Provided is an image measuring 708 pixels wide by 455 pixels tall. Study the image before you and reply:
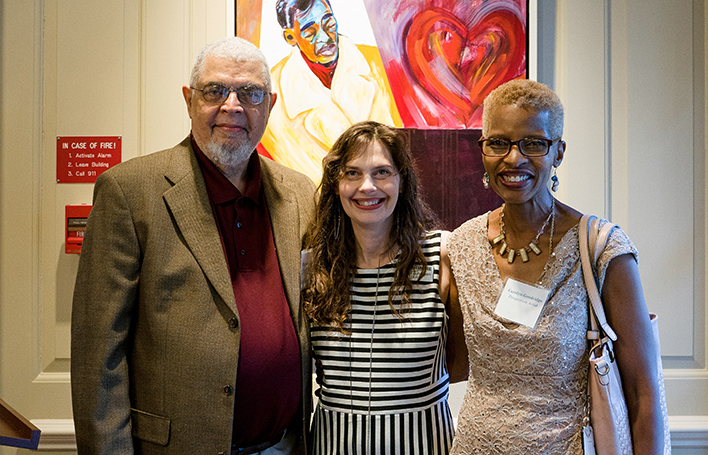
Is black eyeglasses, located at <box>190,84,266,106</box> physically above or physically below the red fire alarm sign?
above

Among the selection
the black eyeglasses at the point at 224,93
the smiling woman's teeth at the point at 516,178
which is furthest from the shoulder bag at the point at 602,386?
the black eyeglasses at the point at 224,93

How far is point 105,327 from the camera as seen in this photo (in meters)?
1.52

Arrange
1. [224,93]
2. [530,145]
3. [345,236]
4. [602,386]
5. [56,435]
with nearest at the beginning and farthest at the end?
[602,386], [530,145], [224,93], [345,236], [56,435]

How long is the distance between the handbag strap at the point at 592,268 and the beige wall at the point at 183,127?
1.13m

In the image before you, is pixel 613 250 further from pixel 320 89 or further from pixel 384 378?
pixel 320 89

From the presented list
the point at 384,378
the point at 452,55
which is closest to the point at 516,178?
the point at 384,378

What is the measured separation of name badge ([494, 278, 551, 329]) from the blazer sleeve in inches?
44.7

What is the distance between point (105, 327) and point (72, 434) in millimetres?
1303

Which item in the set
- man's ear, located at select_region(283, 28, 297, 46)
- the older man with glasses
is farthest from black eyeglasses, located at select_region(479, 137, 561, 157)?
man's ear, located at select_region(283, 28, 297, 46)

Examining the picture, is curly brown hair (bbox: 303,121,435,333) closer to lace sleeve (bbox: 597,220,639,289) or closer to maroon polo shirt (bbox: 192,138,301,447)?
maroon polo shirt (bbox: 192,138,301,447)

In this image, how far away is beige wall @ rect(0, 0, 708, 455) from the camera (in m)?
2.46

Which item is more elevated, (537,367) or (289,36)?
(289,36)

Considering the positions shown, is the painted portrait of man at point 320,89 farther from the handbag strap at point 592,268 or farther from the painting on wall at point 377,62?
the handbag strap at point 592,268

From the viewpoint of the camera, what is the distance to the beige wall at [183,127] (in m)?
2.46
